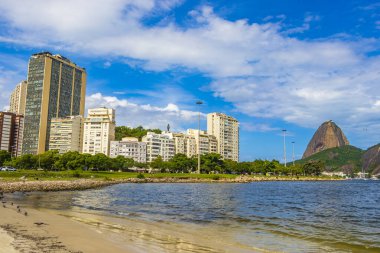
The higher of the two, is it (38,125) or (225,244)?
(38,125)

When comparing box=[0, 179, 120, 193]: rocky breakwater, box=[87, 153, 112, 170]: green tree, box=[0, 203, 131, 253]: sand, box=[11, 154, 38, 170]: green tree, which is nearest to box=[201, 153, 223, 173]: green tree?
box=[87, 153, 112, 170]: green tree

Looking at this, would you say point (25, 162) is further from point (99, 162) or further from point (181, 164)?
point (181, 164)

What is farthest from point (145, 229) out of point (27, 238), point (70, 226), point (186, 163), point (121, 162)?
point (186, 163)

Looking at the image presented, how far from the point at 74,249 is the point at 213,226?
42.7 ft

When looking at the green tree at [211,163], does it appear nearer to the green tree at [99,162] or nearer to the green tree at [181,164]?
the green tree at [181,164]

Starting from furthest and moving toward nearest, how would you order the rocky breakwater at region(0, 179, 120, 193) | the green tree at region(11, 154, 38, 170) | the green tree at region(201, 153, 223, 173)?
the green tree at region(201, 153, 223, 173) → the green tree at region(11, 154, 38, 170) → the rocky breakwater at region(0, 179, 120, 193)

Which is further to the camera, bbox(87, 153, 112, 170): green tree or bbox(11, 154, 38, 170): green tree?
bbox(11, 154, 38, 170): green tree

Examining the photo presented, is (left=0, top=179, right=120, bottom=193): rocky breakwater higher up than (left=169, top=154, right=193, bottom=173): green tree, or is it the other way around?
(left=169, top=154, right=193, bottom=173): green tree

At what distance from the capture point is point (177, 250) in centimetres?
1530

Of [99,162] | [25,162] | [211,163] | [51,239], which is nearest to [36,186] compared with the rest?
[51,239]

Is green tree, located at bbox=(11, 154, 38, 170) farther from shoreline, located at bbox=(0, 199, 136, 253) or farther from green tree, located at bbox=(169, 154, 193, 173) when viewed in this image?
shoreline, located at bbox=(0, 199, 136, 253)

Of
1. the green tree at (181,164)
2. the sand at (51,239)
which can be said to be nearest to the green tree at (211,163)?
the green tree at (181,164)

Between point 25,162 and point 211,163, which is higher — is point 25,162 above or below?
below

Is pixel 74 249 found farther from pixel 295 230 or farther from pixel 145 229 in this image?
pixel 295 230
